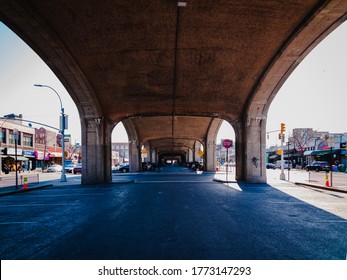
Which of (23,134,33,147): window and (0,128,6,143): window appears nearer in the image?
(0,128,6,143): window

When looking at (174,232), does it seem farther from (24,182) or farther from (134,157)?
(134,157)

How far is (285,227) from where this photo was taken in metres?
7.43

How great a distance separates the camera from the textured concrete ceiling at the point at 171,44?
39.1 ft

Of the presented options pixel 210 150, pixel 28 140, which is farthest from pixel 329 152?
pixel 28 140

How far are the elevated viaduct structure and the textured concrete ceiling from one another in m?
0.05

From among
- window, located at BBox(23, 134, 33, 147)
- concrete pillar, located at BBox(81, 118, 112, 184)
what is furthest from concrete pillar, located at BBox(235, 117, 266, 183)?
window, located at BBox(23, 134, 33, 147)

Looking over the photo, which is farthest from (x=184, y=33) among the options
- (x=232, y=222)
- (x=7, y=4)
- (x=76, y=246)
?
(x=76, y=246)

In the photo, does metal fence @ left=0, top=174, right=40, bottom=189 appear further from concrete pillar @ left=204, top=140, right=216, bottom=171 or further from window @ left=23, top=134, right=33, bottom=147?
window @ left=23, top=134, right=33, bottom=147

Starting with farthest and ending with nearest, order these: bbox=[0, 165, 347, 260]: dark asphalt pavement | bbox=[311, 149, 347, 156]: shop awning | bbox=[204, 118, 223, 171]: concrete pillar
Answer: bbox=[311, 149, 347, 156]: shop awning, bbox=[204, 118, 223, 171]: concrete pillar, bbox=[0, 165, 347, 260]: dark asphalt pavement

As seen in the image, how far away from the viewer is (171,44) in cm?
1500

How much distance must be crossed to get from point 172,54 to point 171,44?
1.06 meters

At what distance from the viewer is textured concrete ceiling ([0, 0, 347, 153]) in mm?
11930

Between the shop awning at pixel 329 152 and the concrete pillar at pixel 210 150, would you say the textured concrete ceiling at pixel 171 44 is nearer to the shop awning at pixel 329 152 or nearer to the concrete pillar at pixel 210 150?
the concrete pillar at pixel 210 150

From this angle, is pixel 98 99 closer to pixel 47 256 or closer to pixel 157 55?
pixel 157 55
